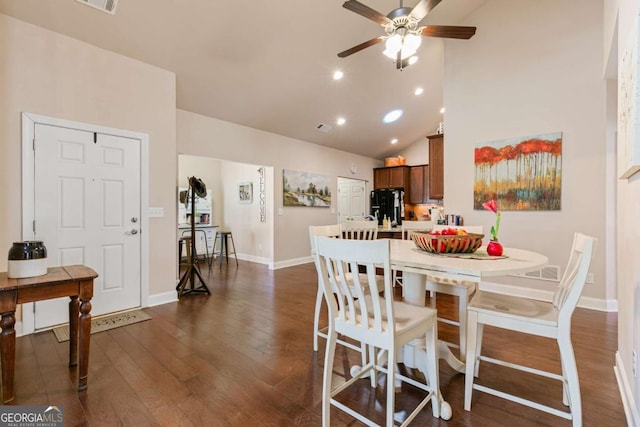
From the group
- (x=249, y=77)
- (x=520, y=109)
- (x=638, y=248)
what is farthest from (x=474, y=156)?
(x=249, y=77)

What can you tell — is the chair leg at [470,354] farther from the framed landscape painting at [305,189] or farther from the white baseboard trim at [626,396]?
the framed landscape painting at [305,189]

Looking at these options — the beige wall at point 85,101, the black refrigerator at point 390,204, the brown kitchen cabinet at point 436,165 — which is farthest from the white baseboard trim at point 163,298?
the black refrigerator at point 390,204

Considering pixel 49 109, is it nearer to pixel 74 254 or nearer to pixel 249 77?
pixel 74 254

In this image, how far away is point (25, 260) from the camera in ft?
5.89

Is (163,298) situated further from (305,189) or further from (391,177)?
(391,177)

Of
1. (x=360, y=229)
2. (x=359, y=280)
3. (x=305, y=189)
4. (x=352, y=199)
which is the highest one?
(x=305, y=189)

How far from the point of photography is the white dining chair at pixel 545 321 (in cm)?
139

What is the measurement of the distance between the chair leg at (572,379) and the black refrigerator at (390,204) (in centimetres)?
613

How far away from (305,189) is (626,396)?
17.4ft

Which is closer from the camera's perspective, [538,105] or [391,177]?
[538,105]

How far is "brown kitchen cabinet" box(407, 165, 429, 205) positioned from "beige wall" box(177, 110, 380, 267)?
1472 mm

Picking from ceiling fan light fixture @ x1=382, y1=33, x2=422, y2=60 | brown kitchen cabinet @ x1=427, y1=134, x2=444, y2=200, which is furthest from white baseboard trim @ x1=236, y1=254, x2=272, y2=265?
ceiling fan light fixture @ x1=382, y1=33, x2=422, y2=60

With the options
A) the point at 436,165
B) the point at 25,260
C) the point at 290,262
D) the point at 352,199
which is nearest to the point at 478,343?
the point at 25,260

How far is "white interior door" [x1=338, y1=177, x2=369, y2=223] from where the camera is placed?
26.3 ft
